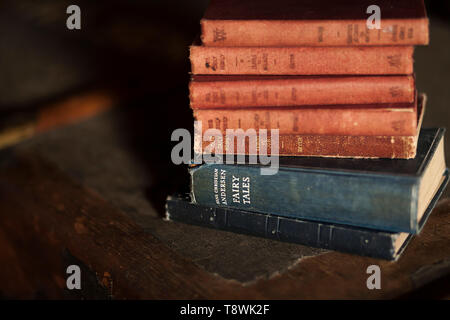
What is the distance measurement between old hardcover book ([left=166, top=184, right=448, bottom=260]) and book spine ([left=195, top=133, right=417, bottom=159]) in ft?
0.33

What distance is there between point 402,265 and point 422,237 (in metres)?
0.09

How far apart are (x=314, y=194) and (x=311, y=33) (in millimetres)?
232

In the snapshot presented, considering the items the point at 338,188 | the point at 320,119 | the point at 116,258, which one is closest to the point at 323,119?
the point at 320,119

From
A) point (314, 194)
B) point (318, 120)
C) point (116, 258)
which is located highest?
point (318, 120)

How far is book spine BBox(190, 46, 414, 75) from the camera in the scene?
0.77m

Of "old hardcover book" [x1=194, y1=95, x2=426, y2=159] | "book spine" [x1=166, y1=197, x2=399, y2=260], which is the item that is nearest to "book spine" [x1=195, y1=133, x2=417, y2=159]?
"old hardcover book" [x1=194, y1=95, x2=426, y2=159]

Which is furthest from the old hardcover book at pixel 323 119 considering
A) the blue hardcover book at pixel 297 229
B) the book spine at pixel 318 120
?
the blue hardcover book at pixel 297 229

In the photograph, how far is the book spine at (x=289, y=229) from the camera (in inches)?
30.1

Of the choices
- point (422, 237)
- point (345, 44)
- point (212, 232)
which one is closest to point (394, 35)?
point (345, 44)

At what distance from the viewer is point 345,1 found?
2.77 ft

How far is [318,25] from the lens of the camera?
0.77 metres

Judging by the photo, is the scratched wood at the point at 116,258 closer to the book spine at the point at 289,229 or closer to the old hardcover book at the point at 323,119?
the book spine at the point at 289,229

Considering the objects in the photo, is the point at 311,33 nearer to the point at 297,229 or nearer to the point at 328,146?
the point at 328,146
